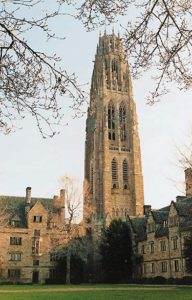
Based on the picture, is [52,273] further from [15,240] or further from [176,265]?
[176,265]

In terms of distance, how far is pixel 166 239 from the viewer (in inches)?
1897

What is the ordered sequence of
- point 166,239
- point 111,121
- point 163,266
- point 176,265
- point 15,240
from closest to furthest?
point 176,265
point 163,266
point 166,239
point 15,240
point 111,121

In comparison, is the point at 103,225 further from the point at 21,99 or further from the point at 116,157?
the point at 21,99

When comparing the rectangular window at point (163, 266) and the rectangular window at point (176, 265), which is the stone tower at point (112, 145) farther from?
the rectangular window at point (176, 265)

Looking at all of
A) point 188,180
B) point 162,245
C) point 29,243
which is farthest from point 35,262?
point 188,180

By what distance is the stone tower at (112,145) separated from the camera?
75.6 meters

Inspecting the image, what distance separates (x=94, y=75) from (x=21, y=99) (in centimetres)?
8424

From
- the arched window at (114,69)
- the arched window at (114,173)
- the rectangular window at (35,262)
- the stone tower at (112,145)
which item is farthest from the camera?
the arched window at (114,69)

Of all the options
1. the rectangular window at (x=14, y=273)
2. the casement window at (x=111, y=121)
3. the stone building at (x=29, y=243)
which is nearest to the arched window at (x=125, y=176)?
the casement window at (x=111, y=121)

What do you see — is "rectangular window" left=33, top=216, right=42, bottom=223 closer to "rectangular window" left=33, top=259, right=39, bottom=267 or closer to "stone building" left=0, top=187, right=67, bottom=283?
"stone building" left=0, top=187, right=67, bottom=283

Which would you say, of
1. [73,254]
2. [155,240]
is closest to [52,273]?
[73,254]

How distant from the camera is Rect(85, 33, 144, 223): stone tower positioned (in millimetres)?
75625

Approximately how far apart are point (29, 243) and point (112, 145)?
29.7 metres

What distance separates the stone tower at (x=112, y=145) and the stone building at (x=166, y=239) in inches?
732
